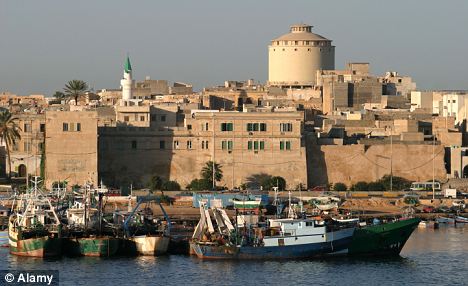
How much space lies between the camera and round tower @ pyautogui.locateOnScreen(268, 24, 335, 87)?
121562 mm

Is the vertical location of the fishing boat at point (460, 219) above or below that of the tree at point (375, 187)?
below

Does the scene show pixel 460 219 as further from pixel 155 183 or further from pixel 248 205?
pixel 155 183

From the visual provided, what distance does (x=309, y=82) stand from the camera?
122 m

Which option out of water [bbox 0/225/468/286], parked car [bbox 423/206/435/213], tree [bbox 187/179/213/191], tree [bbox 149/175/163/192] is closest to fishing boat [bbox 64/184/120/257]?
water [bbox 0/225/468/286]

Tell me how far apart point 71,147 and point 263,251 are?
22762 mm

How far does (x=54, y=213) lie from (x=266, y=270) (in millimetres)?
9103

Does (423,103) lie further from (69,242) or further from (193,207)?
(69,242)

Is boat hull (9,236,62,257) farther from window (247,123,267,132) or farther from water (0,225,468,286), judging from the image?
window (247,123,267,132)

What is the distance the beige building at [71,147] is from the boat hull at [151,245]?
61.6 feet

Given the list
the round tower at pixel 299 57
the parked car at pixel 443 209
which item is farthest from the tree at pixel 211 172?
the round tower at pixel 299 57

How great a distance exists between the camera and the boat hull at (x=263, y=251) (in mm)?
70438

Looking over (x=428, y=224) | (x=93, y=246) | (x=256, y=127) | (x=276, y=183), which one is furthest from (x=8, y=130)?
(x=93, y=246)

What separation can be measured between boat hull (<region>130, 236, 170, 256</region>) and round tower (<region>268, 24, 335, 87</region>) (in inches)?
1994

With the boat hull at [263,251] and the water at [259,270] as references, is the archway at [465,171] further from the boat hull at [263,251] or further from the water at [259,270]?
the boat hull at [263,251]
